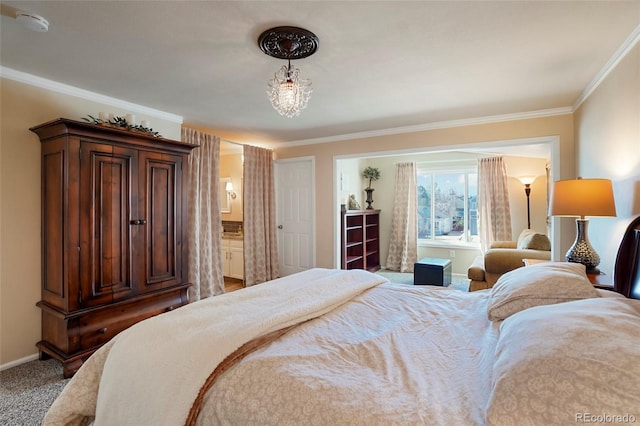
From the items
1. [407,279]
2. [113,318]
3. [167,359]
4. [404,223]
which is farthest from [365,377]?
[404,223]

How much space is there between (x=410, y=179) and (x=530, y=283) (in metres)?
5.02

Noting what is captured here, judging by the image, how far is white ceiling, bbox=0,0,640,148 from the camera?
180cm

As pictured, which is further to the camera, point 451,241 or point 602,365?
point 451,241

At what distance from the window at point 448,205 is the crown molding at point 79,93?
4.83 metres

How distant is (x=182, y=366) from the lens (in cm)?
117

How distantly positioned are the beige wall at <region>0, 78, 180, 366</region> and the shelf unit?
391 centimetres

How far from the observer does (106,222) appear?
2.69 metres

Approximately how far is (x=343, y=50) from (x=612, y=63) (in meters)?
2.05

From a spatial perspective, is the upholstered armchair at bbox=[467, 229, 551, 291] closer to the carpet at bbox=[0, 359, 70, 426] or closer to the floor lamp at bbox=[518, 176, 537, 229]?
the floor lamp at bbox=[518, 176, 537, 229]

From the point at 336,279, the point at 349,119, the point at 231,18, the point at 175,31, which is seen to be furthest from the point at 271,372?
the point at 349,119

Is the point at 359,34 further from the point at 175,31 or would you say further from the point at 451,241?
the point at 451,241

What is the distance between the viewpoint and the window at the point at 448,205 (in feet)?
20.0

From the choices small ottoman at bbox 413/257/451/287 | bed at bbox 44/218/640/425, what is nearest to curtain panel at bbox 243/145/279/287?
small ottoman at bbox 413/257/451/287

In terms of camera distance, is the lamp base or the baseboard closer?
the lamp base
